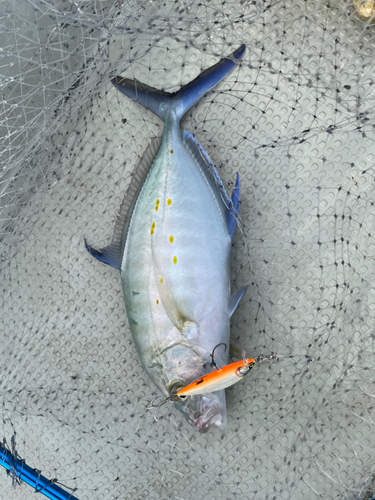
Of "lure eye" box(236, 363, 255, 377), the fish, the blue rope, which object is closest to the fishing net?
the blue rope

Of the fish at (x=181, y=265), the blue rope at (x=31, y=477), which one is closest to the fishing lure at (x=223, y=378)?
the fish at (x=181, y=265)

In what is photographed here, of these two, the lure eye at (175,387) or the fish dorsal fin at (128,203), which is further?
the fish dorsal fin at (128,203)

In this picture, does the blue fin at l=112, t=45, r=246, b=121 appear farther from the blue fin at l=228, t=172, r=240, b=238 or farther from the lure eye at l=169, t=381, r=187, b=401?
the lure eye at l=169, t=381, r=187, b=401

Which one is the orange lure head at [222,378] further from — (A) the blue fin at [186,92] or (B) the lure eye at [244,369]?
(A) the blue fin at [186,92]

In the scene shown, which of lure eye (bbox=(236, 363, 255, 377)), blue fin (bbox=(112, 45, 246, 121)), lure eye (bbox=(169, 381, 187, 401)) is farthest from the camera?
blue fin (bbox=(112, 45, 246, 121))

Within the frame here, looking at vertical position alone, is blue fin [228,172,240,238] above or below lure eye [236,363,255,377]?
above

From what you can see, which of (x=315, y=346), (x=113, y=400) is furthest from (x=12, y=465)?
(x=315, y=346)
